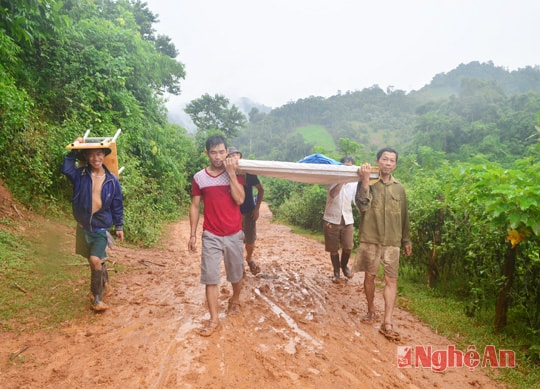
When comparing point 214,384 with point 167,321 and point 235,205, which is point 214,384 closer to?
point 167,321

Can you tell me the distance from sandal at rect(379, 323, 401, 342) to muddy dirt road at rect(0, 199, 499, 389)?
59 mm

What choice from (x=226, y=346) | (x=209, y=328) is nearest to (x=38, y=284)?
(x=209, y=328)

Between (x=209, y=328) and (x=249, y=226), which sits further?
(x=249, y=226)

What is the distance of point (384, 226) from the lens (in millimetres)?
3758

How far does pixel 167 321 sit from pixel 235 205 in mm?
1446

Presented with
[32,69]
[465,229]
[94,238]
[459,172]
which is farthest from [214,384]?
[32,69]

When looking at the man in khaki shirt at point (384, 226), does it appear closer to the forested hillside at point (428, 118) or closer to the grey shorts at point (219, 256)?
the grey shorts at point (219, 256)

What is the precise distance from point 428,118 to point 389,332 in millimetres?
39699

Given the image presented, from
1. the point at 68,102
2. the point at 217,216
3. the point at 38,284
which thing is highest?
the point at 68,102

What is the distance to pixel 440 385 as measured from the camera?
288 centimetres

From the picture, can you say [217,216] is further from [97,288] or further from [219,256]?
[97,288]

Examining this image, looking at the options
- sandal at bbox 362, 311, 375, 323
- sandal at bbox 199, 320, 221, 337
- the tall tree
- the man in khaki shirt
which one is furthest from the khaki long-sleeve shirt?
the tall tree

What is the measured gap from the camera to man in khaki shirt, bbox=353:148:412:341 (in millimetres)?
3697

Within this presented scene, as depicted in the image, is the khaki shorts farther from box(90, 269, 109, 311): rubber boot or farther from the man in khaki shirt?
box(90, 269, 109, 311): rubber boot
